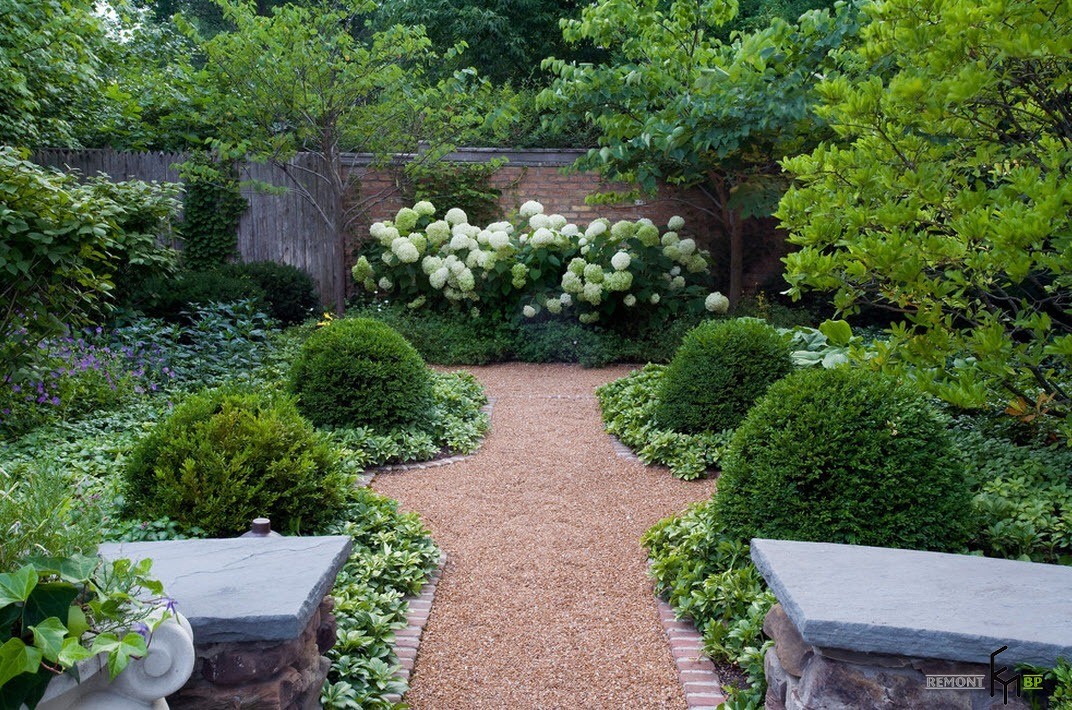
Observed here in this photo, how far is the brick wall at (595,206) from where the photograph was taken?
1063 cm

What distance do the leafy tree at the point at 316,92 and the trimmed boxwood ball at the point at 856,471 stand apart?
682cm

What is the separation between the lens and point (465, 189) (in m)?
10.5

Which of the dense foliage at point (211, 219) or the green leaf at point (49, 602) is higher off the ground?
the dense foliage at point (211, 219)

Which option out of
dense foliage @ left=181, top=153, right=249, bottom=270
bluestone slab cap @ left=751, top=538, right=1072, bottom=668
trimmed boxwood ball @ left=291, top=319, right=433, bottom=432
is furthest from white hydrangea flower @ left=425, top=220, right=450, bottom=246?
bluestone slab cap @ left=751, top=538, right=1072, bottom=668

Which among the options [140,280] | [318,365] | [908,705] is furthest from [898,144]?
[140,280]

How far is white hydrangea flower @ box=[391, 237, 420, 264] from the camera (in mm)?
9680

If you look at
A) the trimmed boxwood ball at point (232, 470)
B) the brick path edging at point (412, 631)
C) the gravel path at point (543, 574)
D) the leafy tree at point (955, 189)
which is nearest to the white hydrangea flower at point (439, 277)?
the gravel path at point (543, 574)

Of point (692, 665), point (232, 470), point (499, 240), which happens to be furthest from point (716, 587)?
point (499, 240)

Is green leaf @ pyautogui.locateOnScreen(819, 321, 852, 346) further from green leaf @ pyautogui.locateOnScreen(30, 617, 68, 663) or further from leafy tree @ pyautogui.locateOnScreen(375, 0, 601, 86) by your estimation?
leafy tree @ pyautogui.locateOnScreen(375, 0, 601, 86)

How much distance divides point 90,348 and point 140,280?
192 cm

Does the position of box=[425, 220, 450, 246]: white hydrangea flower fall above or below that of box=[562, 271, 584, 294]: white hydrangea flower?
above

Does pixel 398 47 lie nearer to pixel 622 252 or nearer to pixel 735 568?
pixel 622 252

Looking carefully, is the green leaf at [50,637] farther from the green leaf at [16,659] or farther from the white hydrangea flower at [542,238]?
the white hydrangea flower at [542,238]

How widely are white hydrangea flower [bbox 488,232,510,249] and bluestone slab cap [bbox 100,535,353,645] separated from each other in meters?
6.87
